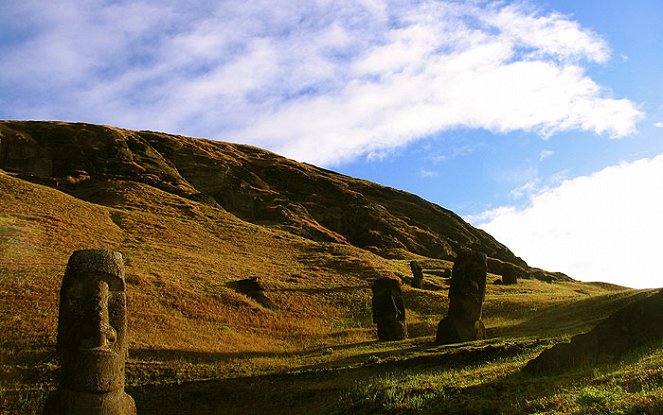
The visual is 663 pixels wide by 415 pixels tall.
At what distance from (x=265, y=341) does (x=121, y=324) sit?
1600cm

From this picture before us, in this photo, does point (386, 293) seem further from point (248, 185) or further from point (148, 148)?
point (148, 148)

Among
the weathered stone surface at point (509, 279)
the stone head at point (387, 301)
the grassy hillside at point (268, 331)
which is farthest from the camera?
the weathered stone surface at point (509, 279)

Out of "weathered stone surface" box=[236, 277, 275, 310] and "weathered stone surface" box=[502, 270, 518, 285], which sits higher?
"weathered stone surface" box=[502, 270, 518, 285]

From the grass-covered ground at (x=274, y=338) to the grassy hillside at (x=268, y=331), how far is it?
0.08 meters

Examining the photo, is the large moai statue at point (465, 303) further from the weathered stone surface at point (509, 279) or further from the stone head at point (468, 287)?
the weathered stone surface at point (509, 279)

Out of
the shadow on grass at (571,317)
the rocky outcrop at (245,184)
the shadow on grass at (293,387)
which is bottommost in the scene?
the shadow on grass at (293,387)

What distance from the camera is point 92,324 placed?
13.5 m

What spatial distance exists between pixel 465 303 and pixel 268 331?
11.0m

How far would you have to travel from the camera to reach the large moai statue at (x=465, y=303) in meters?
26.4

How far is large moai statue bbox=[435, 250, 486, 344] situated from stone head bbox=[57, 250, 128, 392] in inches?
Result: 627

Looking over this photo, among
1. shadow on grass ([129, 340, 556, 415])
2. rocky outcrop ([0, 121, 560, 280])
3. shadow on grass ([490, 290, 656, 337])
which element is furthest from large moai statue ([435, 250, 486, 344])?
rocky outcrop ([0, 121, 560, 280])

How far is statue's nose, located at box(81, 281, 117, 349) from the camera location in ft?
44.0

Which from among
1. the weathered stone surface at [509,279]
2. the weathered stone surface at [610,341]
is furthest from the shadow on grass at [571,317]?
the weathered stone surface at [509,279]

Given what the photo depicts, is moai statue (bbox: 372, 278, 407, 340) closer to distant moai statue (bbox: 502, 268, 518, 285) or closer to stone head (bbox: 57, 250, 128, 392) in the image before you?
stone head (bbox: 57, 250, 128, 392)
